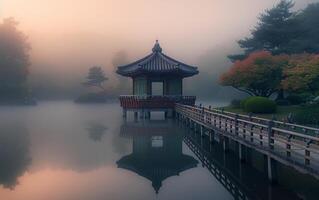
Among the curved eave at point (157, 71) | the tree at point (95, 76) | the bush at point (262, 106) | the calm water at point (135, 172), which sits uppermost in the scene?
the tree at point (95, 76)

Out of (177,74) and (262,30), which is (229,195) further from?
(262,30)

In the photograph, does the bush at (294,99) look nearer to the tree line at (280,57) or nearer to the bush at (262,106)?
the tree line at (280,57)

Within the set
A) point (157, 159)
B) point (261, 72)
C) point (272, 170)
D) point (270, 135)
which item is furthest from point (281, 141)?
point (261, 72)

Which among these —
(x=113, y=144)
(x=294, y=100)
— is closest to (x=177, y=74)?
(x=294, y=100)

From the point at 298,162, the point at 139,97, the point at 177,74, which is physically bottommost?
the point at 298,162

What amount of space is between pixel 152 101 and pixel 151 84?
2656 millimetres

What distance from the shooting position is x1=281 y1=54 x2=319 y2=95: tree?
92.0 ft

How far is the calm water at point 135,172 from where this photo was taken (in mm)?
10914

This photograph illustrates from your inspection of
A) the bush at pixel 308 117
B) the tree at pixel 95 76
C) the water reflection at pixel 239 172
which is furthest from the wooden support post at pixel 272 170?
the tree at pixel 95 76

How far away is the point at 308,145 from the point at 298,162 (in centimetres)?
62

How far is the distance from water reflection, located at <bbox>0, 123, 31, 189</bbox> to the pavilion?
45.3ft

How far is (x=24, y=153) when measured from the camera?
1828cm

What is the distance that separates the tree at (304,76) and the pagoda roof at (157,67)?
38.9 feet

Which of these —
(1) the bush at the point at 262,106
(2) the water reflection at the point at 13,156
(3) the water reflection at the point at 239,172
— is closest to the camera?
(3) the water reflection at the point at 239,172
